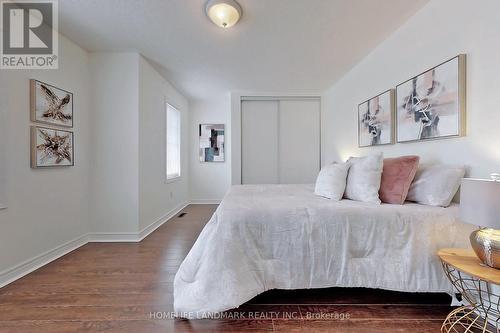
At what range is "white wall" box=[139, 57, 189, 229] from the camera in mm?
3053

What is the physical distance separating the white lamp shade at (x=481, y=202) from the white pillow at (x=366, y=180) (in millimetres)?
591

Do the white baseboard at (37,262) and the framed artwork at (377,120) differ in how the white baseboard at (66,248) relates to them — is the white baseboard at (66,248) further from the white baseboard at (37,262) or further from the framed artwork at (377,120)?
A: the framed artwork at (377,120)

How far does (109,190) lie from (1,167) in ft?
3.64

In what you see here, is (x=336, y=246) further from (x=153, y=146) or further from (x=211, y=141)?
(x=211, y=141)

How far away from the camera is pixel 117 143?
9.59ft

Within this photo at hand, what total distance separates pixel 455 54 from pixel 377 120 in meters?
1.01

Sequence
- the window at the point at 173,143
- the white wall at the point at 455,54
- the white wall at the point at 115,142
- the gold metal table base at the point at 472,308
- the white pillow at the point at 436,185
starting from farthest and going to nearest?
the window at the point at 173,143, the white wall at the point at 115,142, the white pillow at the point at 436,185, the white wall at the point at 455,54, the gold metal table base at the point at 472,308

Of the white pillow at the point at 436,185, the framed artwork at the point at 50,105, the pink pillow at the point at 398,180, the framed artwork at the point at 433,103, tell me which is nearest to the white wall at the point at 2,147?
the framed artwork at the point at 50,105

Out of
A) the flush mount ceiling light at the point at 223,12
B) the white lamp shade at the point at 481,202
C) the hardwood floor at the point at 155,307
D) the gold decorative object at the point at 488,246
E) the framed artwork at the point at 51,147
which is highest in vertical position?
the flush mount ceiling light at the point at 223,12

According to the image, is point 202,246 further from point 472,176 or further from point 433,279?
point 472,176

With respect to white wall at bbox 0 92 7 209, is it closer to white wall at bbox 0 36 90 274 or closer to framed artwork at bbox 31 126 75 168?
white wall at bbox 0 36 90 274

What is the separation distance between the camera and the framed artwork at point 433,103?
1.67 meters

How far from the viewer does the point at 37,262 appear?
7.20 ft

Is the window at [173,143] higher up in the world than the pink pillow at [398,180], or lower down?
higher up
